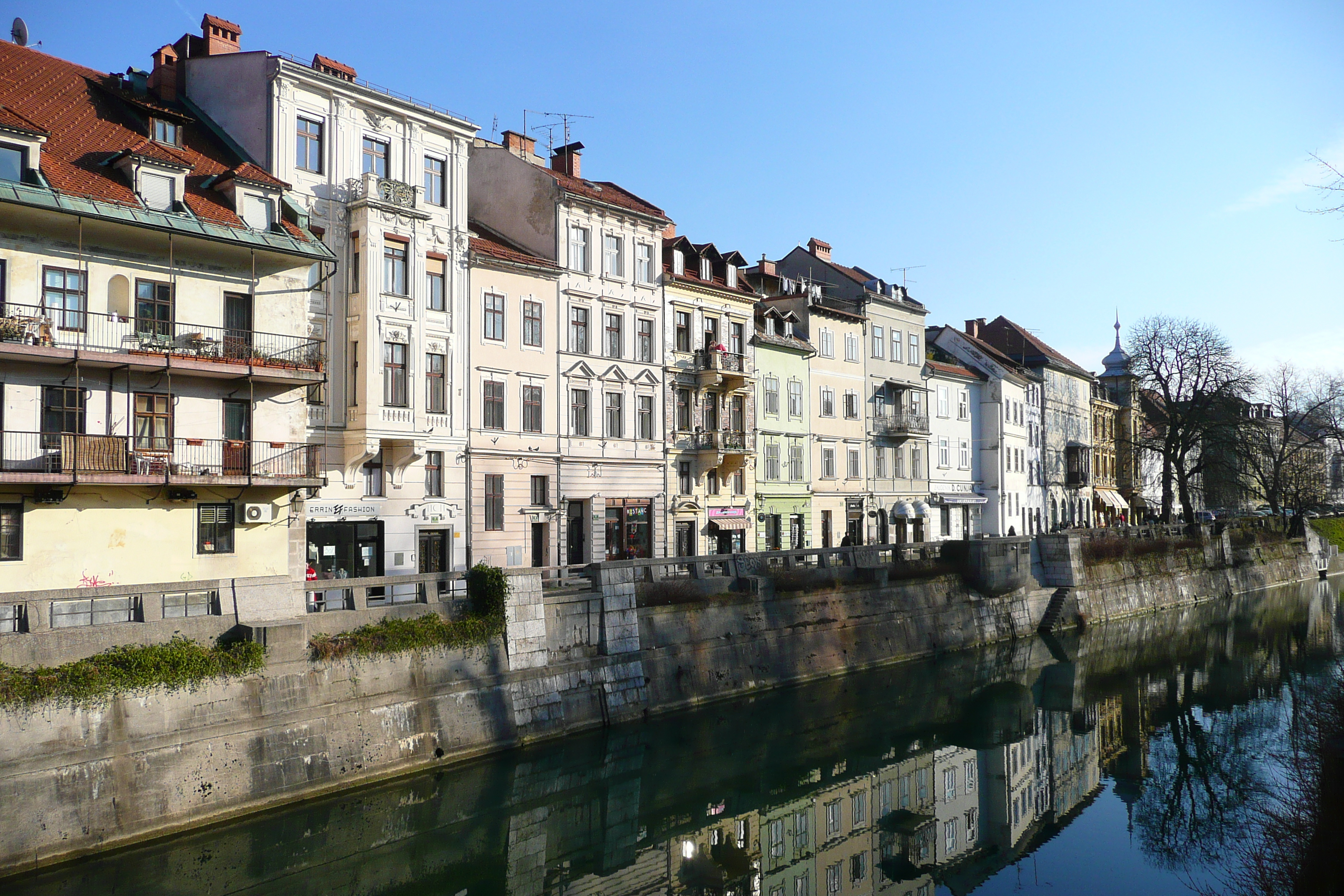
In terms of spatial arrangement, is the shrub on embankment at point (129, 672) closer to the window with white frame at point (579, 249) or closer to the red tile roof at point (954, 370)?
the window with white frame at point (579, 249)

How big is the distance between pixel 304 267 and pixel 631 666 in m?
14.0

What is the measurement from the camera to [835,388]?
176 feet

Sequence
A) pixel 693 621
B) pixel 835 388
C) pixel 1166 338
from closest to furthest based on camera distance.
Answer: pixel 693 621 < pixel 835 388 < pixel 1166 338

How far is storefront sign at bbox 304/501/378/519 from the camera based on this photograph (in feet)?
101

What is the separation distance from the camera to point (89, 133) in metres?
25.7

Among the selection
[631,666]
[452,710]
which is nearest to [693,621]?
[631,666]

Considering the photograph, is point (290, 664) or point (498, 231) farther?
point (498, 231)

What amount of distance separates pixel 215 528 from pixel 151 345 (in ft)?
15.4

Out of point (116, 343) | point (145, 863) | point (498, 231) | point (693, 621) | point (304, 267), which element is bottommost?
point (145, 863)

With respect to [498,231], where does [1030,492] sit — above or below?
below

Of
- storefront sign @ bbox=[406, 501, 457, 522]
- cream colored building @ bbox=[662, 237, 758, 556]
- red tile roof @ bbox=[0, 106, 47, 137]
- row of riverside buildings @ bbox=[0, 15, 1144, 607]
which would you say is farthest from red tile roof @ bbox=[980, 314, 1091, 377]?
red tile roof @ bbox=[0, 106, 47, 137]

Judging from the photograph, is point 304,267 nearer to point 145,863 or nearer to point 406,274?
point 406,274

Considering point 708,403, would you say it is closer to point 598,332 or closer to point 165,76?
point 598,332

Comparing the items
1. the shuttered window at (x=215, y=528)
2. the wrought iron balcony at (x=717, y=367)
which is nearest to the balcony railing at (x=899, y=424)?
the wrought iron balcony at (x=717, y=367)
